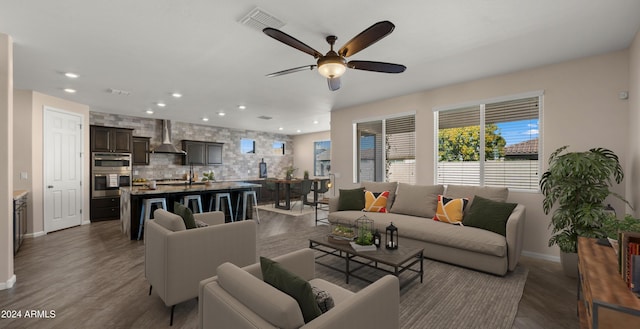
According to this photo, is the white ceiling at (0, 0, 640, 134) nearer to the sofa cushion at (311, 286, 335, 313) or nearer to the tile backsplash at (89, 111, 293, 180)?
the sofa cushion at (311, 286, 335, 313)

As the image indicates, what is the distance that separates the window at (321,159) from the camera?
10328 millimetres

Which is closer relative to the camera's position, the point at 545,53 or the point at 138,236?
the point at 545,53

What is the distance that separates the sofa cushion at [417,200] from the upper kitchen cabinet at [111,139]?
21.5 ft

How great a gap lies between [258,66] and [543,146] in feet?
13.5

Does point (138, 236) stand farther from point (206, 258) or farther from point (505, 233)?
point (505, 233)

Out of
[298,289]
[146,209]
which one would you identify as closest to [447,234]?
[298,289]

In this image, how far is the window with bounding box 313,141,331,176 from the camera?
1033cm

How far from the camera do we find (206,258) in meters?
2.41

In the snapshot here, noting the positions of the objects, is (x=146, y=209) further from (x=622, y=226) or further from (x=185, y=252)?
(x=622, y=226)

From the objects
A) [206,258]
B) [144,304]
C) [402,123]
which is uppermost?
[402,123]

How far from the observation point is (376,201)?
469 centimetres

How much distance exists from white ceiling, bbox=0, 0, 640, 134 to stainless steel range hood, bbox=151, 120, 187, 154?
2648mm

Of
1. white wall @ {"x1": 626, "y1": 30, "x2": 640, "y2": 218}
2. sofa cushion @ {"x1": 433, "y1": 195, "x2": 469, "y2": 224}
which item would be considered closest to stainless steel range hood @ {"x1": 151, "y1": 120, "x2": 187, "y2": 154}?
sofa cushion @ {"x1": 433, "y1": 195, "x2": 469, "y2": 224}

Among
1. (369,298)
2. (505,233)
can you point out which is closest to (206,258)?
(369,298)
